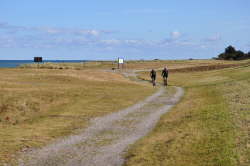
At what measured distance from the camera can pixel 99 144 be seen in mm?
16375

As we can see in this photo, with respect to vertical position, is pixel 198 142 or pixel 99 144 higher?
pixel 198 142

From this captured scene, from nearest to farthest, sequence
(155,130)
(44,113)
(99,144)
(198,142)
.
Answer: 1. (198,142)
2. (99,144)
3. (155,130)
4. (44,113)

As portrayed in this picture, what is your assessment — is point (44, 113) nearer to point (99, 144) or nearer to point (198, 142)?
point (99, 144)

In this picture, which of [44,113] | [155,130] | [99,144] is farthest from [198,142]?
[44,113]

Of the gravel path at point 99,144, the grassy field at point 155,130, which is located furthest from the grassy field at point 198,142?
the gravel path at point 99,144

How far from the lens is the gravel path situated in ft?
44.3

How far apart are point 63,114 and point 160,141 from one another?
10912mm

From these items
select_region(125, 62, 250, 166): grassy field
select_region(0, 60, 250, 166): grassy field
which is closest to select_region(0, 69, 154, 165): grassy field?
select_region(0, 60, 250, 166): grassy field

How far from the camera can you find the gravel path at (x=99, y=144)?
1352 cm

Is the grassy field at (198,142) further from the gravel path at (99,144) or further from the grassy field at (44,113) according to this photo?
the grassy field at (44,113)

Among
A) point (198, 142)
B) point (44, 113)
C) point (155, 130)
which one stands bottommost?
point (44, 113)

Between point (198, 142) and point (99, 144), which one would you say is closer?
point (198, 142)

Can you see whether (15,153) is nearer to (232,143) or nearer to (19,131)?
(19,131)

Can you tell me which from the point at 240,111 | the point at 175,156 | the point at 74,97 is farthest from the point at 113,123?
the point at 74,97
